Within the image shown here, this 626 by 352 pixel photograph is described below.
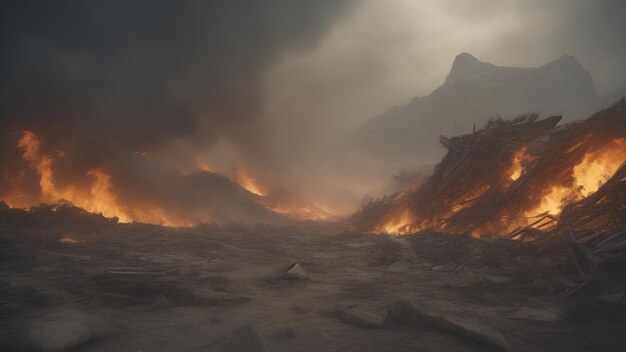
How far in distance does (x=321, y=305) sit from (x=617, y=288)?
4.08 metres

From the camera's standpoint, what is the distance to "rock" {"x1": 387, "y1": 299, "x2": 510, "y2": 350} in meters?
3.15

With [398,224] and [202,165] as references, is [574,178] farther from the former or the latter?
[202,165]

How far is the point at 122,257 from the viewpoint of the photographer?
25.1 feet

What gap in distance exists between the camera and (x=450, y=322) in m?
3.41

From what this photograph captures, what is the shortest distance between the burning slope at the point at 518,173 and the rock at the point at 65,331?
→ 9.00m

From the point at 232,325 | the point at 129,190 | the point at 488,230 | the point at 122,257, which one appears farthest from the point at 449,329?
the point at 129,190

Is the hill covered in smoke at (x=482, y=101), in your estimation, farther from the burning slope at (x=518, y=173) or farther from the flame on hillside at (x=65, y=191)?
the flame on hillside at (x=65, y=191)

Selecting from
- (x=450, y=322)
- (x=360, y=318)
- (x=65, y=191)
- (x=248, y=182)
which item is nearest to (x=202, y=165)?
(x=248, y=182)

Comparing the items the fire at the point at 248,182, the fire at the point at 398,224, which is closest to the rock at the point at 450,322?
the fire at the point at 398,224

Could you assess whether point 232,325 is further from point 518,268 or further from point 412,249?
point 412,249

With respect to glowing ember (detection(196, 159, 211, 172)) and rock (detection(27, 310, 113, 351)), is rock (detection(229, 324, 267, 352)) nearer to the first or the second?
rock (detection(27, 310, 113, 351))

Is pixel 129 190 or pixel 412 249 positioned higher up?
pixel 129 190

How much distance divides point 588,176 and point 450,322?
8691 millimetres

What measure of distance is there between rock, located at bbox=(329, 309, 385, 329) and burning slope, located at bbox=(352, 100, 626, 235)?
611 centimetres
